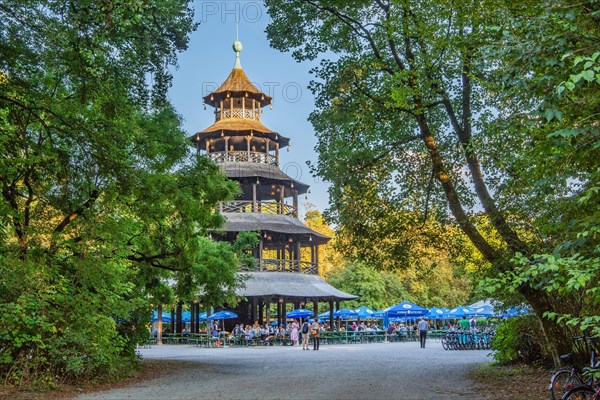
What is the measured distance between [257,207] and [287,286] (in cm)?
678

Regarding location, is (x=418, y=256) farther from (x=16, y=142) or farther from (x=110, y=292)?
(x=16, y=142)

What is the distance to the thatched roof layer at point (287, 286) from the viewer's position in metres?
38.8

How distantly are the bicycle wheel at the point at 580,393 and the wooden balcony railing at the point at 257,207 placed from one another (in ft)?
119

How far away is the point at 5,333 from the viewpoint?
12.1 m

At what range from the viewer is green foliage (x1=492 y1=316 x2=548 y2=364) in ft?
50.0

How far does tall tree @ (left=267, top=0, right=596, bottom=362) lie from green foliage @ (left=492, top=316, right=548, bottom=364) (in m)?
1.98

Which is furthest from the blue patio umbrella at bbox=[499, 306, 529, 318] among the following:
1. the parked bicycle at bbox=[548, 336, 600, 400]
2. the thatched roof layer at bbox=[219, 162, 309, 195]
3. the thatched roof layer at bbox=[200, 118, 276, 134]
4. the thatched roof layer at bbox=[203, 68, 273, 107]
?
the thatched roof layer at bbox=[203, 68, 273, 107]

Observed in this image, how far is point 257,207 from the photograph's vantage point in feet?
145

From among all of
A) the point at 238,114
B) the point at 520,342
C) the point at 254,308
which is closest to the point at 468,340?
the point at 520,342

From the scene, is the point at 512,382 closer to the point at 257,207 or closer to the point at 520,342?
the point at 520,342

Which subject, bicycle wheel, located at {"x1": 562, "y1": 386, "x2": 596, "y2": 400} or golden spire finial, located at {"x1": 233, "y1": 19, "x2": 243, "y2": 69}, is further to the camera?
golden spire finial, located at {"x1": 233, "y1": 19, "x2": 243, "y2": 69}

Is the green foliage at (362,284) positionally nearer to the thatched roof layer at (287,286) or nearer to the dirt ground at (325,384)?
the thatched roof layer at (287,286)

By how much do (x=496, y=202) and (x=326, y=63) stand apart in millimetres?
5398

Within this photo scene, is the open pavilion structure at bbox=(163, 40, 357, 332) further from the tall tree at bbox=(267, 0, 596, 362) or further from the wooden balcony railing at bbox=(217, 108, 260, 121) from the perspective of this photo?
the tall tree at bbox=(267, 0, 596, 362)
